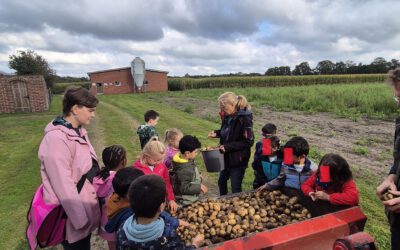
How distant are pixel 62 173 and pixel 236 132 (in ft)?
7.80

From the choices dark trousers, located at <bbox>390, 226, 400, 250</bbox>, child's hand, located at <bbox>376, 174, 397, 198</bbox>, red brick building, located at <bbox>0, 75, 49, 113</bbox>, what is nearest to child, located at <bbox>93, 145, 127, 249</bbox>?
child's hand, located at <bbox>376, 174, 397, 198</bbox>

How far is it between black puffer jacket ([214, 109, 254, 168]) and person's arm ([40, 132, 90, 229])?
2166 millimetres

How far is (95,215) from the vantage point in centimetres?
265

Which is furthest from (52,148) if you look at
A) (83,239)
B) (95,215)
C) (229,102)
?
(229,102)

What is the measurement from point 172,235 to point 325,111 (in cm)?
1650

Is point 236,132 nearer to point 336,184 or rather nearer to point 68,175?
point 336,184

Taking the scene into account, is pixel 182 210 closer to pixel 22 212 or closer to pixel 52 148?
pixel 52 148

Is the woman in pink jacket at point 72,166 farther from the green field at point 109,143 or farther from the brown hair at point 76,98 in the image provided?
the green field at point 109,143

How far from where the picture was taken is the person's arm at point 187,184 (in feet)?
11.1

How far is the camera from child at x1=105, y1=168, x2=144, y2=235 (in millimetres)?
2385

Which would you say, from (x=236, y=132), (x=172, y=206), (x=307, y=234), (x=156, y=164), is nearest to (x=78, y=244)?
(x=172, y=206)

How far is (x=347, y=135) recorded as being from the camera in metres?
10.3

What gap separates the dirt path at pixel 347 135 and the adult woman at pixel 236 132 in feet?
11.0

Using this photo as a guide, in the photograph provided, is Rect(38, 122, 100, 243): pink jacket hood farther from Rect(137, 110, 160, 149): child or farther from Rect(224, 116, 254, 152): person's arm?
Rect(137, 110, 160, 149): child
